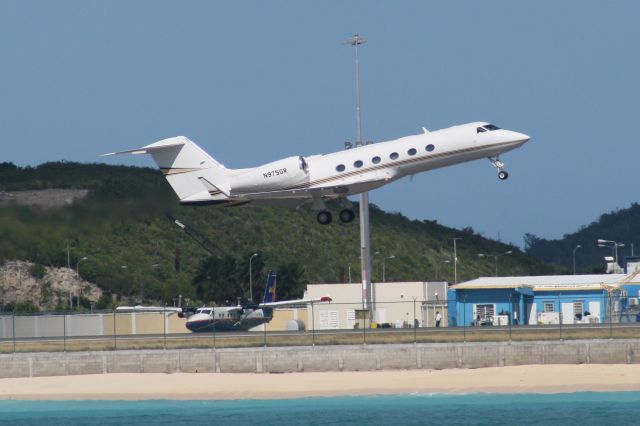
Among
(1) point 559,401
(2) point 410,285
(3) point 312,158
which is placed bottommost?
(1) point 559,401

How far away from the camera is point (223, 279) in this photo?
106 m

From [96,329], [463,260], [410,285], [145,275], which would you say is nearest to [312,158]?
A: [96,329]

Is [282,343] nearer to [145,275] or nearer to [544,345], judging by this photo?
[544,345]

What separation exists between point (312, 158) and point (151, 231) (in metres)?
65.1

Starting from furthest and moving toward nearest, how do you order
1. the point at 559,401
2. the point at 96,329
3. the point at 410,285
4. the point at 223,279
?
the point at 223,279, the point at 410,285, the point at 96,329, the point at 559,401

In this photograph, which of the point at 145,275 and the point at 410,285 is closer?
the point at 410,285

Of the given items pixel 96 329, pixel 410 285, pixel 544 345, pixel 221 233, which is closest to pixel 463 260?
pixel 221 233

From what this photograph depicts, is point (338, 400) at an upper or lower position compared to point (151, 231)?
lower

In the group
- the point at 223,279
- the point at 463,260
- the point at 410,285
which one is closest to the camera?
the point at 410,285

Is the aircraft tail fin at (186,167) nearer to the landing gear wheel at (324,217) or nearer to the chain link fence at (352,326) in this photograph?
the landing gear wheel at (324,217)

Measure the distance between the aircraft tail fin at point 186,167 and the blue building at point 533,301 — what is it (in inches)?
789

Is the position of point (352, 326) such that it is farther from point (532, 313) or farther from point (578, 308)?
point (578, 308)

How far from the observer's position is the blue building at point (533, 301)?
7619 centimetres

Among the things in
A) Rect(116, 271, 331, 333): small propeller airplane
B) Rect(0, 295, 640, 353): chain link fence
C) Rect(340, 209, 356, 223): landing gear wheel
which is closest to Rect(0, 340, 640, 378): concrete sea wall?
Rect(0, 295, 640, 353): chain link fence
